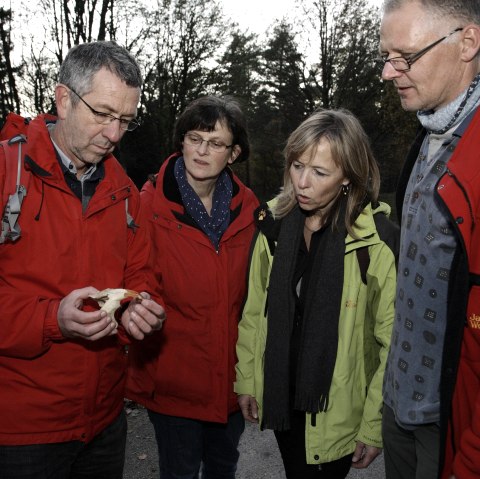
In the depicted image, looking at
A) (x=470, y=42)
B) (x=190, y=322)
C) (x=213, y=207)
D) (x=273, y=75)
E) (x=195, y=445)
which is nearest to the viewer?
(x=470, y=42)

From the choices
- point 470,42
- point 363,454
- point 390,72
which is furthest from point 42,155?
point 363,454

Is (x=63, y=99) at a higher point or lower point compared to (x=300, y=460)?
higher

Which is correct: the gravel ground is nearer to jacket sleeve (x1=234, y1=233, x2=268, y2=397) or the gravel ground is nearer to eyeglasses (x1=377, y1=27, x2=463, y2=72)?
jacket sleeve (x1=234, y1=233, x2=268, y2=397)

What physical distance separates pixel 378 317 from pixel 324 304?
290 mm

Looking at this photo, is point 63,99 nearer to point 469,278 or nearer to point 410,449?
point 469,278

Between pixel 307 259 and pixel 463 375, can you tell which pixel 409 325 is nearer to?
pixel 463 375

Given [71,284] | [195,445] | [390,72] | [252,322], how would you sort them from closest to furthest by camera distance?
[390,72], [71,284], [252,322], [195,445]

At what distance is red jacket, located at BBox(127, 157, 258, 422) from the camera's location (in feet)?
9.74

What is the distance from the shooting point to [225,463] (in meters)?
3.25

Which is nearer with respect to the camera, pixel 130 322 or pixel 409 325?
pixel 409 325

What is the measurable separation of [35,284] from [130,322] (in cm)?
52

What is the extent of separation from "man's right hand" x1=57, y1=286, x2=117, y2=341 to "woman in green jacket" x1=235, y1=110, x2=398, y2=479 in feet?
3.21

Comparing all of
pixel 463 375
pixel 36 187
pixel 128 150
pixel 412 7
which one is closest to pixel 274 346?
pixel 463 375

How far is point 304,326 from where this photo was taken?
2.58 m
